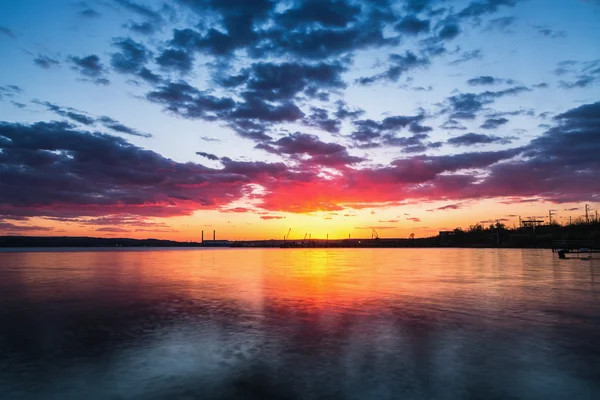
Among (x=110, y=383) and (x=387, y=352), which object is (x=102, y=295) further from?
(x=387, y=352)

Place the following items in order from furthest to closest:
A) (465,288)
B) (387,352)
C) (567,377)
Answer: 1. (465,288)
2. (387,352)
3. (567,377)

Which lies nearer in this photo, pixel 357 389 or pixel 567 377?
pixel 357 389

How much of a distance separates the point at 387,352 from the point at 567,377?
14.0 feet

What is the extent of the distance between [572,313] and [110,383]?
703 inches

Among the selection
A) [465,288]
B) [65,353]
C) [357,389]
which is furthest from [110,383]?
[465,288]

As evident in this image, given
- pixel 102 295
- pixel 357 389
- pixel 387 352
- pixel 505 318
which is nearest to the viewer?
pixel 357 389

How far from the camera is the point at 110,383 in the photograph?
30.0 ft

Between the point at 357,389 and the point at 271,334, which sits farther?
the point at 271,334

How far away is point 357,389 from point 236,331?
6.75 m

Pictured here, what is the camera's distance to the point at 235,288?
92.9ft

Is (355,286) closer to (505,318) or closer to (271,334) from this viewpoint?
(505,318)

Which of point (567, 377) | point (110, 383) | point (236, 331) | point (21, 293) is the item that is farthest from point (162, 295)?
point (567, 377)

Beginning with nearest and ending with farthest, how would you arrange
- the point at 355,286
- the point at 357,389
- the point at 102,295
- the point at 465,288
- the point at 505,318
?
the point at 357,389 → the point at 505,318 → the point at 102,295 → the point at 465,288 → the point at 355,286

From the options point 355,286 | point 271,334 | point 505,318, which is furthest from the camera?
point 355,286
